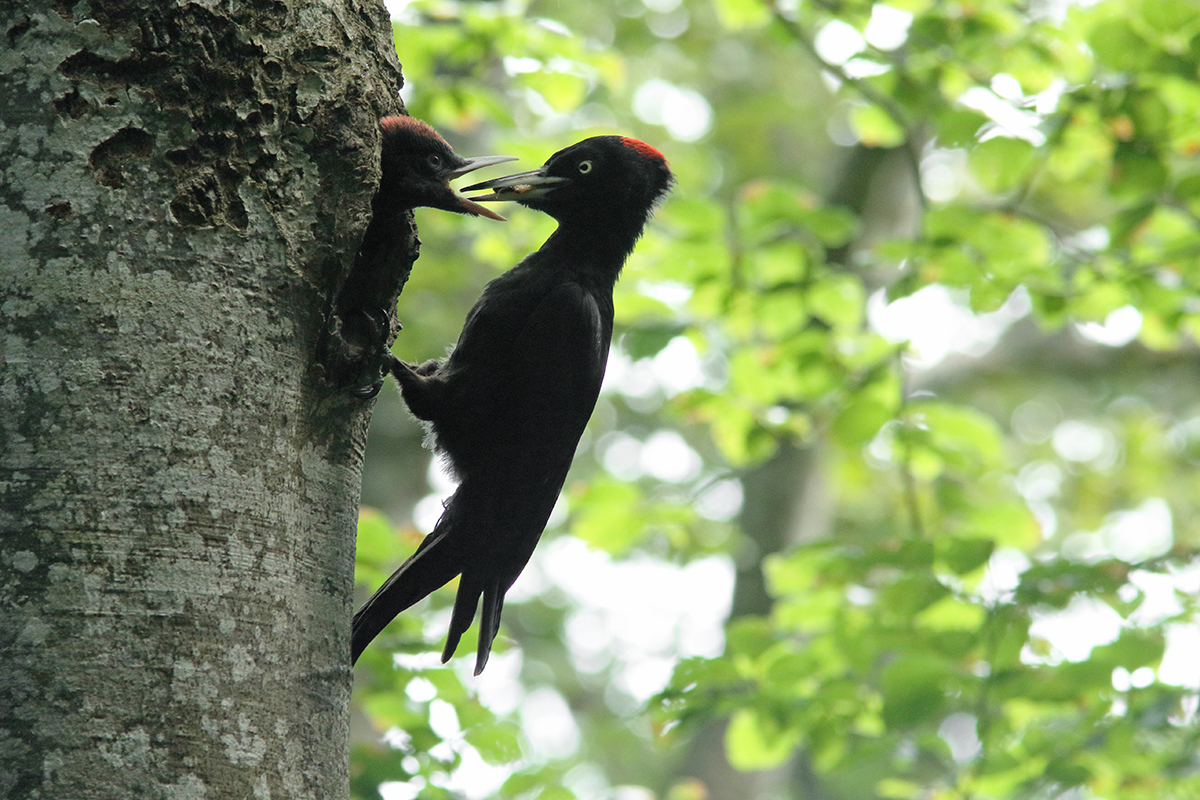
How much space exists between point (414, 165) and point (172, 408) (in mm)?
946

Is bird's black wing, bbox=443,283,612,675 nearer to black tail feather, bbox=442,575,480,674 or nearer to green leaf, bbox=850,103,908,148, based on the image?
black tail feather, bbox=442,575,480,674

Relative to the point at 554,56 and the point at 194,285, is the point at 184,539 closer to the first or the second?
the point at 194,285

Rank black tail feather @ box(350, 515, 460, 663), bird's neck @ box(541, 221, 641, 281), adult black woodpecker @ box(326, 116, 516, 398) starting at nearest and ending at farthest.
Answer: adult black woodpecker @ box(326, 116, 516, 398) → black tail feather @ box(350, 515, 460, 663) → bird's neck @ box(541, 221, 641, 281)

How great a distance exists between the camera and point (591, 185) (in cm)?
310

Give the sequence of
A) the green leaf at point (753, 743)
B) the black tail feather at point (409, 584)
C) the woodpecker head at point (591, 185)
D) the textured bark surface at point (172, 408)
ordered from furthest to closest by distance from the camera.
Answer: the green leaf at point (753, 743) → the woodpecker head at point (591, 185) → the black tail feather at point (409, 584) → the textured bark surface at point (172, 408)

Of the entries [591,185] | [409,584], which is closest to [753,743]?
[409,584]

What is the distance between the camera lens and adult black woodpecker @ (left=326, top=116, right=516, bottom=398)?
1708 millimetres

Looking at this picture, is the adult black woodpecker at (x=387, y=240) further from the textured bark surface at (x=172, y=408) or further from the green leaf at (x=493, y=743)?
the green leaf at (x=493, y=743)

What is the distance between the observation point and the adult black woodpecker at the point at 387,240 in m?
1.71

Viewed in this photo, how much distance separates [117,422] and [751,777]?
5254 millimetres

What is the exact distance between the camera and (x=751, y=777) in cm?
585

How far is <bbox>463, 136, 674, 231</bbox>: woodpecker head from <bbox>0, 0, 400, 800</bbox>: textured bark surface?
4.48 ft

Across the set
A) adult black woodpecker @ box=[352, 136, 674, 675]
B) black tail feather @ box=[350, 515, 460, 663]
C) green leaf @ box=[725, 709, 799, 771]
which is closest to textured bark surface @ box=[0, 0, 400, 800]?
black tail feather @ box=[350, 515, 460, 663]

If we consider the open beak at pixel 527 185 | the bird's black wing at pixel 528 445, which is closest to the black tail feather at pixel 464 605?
the bird's black wing at pixel 528 445
